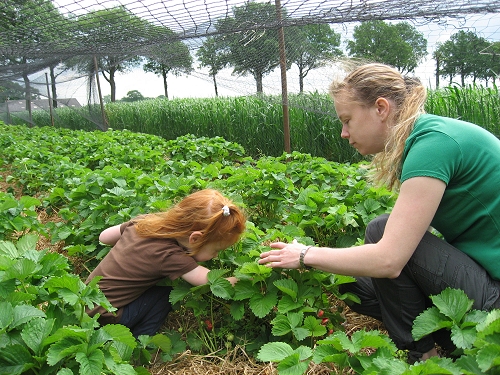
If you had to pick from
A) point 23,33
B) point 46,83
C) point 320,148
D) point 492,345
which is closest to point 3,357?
point 492,345

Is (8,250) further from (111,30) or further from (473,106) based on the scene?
(111,30)

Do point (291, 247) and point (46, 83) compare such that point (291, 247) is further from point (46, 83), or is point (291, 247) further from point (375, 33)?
point (46, 83)

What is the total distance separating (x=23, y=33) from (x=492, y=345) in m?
9.49

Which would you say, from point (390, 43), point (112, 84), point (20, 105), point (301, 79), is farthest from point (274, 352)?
point (112, 84)

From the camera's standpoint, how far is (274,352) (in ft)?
4.59

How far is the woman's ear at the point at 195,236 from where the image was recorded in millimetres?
1997

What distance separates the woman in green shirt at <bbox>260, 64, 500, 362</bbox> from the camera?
→ 150 cm

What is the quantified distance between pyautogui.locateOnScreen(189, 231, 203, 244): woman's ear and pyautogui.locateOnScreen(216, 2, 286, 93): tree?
4427 mm

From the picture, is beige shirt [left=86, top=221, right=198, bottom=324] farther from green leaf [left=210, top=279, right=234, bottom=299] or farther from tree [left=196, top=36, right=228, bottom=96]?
→ tree [left=196, top=36, right=228, bottom=96]

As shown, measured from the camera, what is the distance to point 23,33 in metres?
8.47

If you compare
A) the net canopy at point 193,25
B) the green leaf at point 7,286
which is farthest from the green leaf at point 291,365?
the net canopy at point 193,25

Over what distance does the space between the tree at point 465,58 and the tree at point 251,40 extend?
7.54 feet

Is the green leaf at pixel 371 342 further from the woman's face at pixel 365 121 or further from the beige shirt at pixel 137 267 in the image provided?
the beige shirt at pixel 137 267

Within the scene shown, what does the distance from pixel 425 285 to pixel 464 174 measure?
17.4 inches
